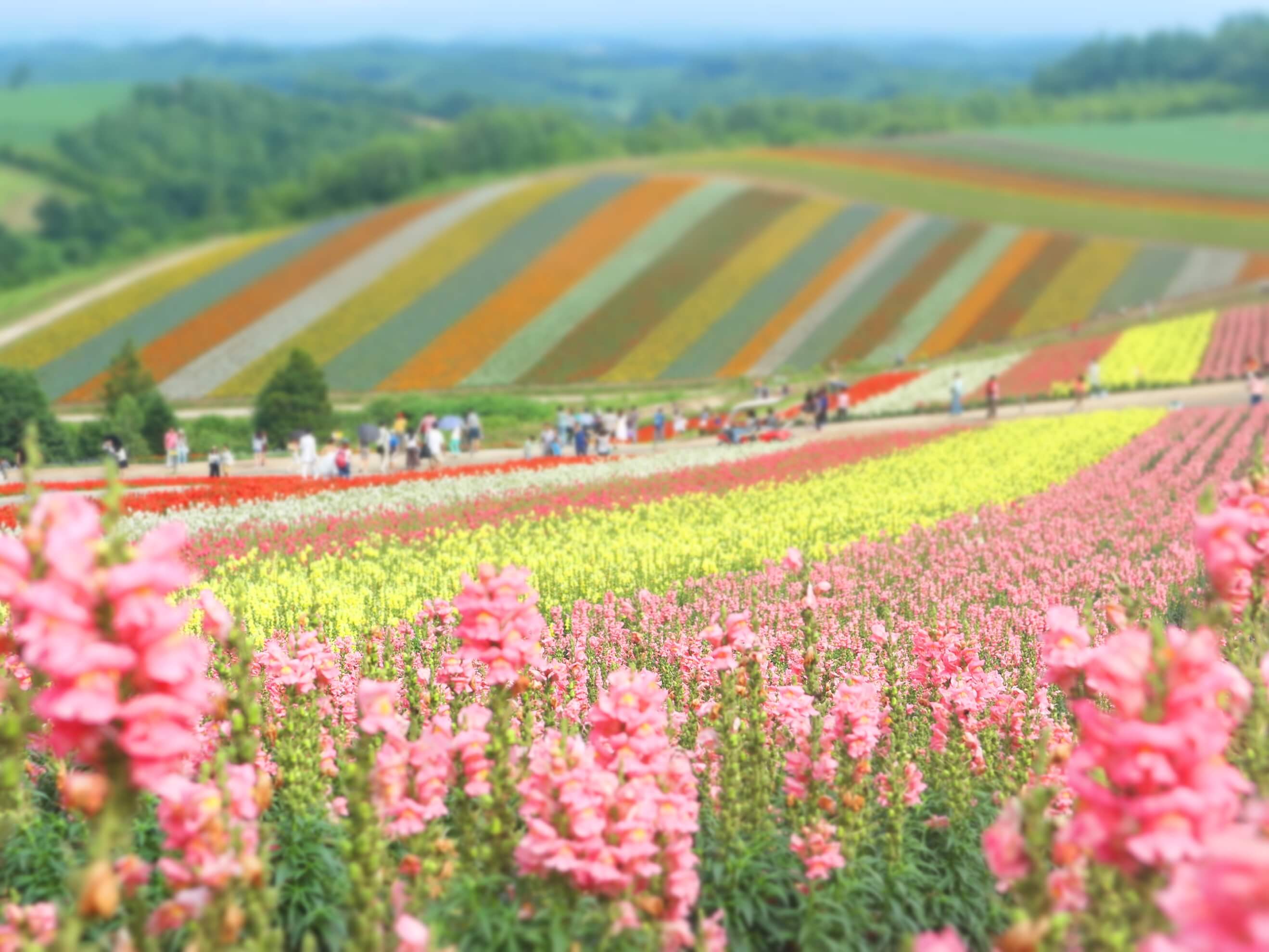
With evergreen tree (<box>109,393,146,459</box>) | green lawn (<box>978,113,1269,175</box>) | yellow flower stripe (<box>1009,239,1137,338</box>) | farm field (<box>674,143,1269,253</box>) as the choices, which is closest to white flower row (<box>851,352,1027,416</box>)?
yellow flower stripe (<box>1009,239,1137,338</box>)

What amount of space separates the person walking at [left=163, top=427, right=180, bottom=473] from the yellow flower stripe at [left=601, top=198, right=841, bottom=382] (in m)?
26.5

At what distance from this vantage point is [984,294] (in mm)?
74875

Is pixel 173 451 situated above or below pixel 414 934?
below

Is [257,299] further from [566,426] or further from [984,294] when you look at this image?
[984,294]

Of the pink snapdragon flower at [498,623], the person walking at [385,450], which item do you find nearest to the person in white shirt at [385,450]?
the person walking at [385,450]

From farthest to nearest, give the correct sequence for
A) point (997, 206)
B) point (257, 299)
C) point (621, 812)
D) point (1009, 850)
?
point (997, 206)
point (257, 299)
point (621, 812)
point (1009, 850)

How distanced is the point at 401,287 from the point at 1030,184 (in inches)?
1896

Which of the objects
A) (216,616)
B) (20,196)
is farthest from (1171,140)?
(216,616)

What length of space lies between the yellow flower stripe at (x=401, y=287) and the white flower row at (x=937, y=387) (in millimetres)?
21924

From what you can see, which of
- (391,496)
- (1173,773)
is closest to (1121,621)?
(1173,773)

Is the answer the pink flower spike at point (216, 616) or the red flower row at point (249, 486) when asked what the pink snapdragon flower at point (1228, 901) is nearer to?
the pink flower spike at point (216, 616)

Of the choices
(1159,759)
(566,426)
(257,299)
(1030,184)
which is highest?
(1159,759)

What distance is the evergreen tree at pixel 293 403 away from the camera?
49.0 m

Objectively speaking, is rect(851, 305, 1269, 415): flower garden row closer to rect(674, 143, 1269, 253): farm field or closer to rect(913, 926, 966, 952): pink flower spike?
rect(674, 143, 1269, 253): farm field
